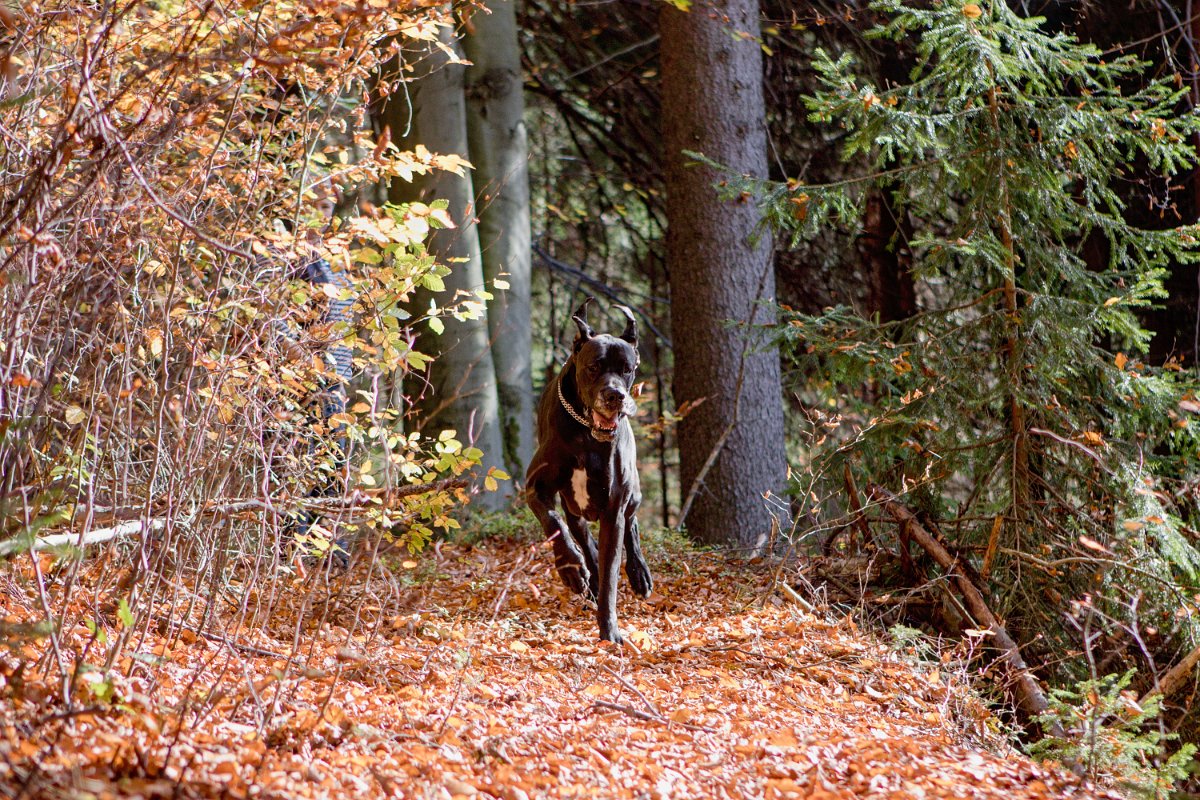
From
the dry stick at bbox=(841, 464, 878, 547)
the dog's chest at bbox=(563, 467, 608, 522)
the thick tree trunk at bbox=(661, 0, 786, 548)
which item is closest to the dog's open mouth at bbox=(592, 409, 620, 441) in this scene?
the dog's chest at bbox=(563, 467, 608, 522)

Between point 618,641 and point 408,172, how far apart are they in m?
2.78

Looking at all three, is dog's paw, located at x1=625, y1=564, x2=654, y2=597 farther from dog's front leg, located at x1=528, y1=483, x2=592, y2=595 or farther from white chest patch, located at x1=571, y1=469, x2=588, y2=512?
white chest patch, located at x1=571, y1=469, x2=588, y2=512

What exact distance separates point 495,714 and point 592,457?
7.21 feet

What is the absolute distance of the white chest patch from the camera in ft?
21.0

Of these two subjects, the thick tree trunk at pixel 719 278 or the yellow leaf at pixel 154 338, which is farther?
the thick tree trunk at pixel 719 278

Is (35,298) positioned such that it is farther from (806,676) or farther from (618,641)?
(806,676)

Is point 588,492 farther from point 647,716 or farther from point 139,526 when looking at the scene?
point 139,526

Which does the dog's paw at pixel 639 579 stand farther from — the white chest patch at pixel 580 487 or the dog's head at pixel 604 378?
the dog's head at pixel 604 378

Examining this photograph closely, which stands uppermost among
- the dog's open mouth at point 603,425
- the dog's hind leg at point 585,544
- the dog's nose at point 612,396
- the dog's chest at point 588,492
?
the dog's nose at point 612,396

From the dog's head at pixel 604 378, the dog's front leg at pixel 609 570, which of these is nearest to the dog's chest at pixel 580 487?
the dog's front leg at pixel 609 570

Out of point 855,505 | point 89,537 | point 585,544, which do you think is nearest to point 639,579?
point 585,544

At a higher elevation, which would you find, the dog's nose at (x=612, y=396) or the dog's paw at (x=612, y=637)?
the dog's nose at (x=612, y=396)

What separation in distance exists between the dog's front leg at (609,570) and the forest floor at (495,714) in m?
0.13

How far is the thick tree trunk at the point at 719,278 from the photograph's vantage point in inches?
375
